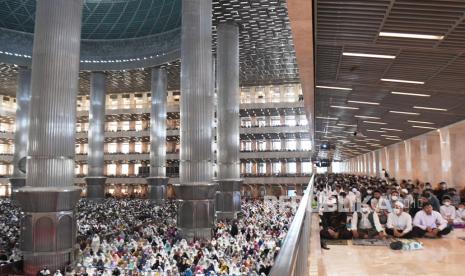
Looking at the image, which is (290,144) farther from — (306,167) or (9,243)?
(9,243)

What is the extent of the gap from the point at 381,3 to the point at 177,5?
27.6 meters

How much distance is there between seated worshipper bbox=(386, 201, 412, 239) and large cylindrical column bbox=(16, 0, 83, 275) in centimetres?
997

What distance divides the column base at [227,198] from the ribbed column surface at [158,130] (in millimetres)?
12229

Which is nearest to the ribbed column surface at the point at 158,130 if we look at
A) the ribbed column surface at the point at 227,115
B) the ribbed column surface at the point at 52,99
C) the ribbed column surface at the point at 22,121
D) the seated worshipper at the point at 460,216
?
the ribbed column surface at the point at 22,121

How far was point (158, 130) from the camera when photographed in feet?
116

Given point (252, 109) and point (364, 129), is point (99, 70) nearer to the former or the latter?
point (252, 109)

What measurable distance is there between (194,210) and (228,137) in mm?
7893

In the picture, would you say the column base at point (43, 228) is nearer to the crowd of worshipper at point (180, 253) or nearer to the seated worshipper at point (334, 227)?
the crowd of worshipper at point (180, 253)

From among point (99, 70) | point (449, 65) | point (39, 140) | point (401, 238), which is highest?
point (99, 70)

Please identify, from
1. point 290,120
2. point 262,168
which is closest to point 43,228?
point 262,168

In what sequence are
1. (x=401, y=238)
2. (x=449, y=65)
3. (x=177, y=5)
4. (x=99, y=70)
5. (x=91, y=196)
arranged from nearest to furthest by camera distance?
(x=401, y=238)
(x=449, y=65)
(x=177, y=5)
(x=91, y=196)
(x=99, y=70)

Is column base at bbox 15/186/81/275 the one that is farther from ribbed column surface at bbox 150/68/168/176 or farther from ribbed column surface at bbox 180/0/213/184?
ribbed column surface at bbox 150/68/168/176

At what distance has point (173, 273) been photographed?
9.99m

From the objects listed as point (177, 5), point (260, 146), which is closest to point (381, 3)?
point (177, 5)
